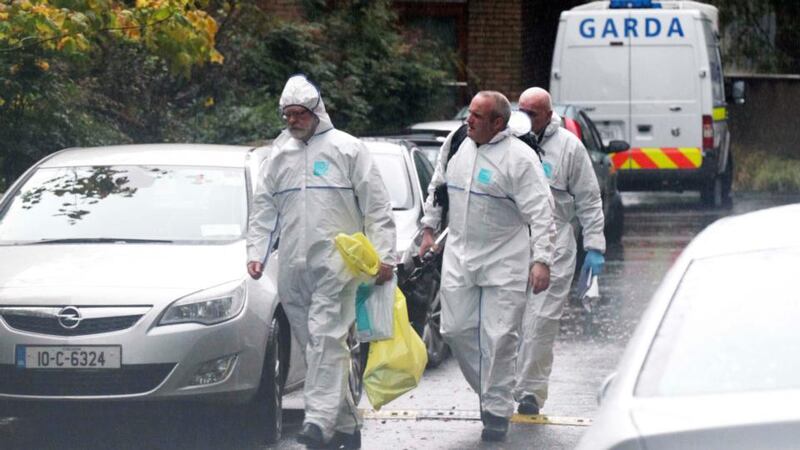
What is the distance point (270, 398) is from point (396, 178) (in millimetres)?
3190

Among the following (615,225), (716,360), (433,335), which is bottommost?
(615,225)

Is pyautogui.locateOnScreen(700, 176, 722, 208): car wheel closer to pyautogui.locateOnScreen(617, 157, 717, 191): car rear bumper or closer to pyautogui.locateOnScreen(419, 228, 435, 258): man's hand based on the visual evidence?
pyautogui.locateOnScreen(617, 157, 717, 191): car rear bumper

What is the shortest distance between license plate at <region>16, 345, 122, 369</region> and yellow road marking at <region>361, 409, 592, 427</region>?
5.90ft

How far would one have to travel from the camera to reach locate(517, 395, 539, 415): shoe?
9047mm

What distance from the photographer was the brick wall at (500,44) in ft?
85.9

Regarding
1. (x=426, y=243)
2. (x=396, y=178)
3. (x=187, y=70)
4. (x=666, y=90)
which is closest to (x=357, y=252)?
→ (x=426, y=243)

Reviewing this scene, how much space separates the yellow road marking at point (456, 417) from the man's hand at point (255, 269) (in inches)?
54.0

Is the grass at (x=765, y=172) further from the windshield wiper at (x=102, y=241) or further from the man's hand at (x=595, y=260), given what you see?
the windshield wiper at (x=102, y=241)

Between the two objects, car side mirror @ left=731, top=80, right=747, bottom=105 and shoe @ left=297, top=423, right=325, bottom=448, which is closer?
→ shoe @ left=297, top=423, right=325, bottom=448

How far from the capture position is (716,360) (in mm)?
3994

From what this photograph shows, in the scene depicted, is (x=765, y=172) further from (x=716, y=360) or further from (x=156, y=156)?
(x=716, y=360)

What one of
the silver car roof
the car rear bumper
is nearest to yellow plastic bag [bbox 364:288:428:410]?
the silver car roof

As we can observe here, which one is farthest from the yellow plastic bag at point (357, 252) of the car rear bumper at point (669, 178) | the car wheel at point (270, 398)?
the car rear bumper at point (669, 178)

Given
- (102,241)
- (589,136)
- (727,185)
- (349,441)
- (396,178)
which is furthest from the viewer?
(727,185)
